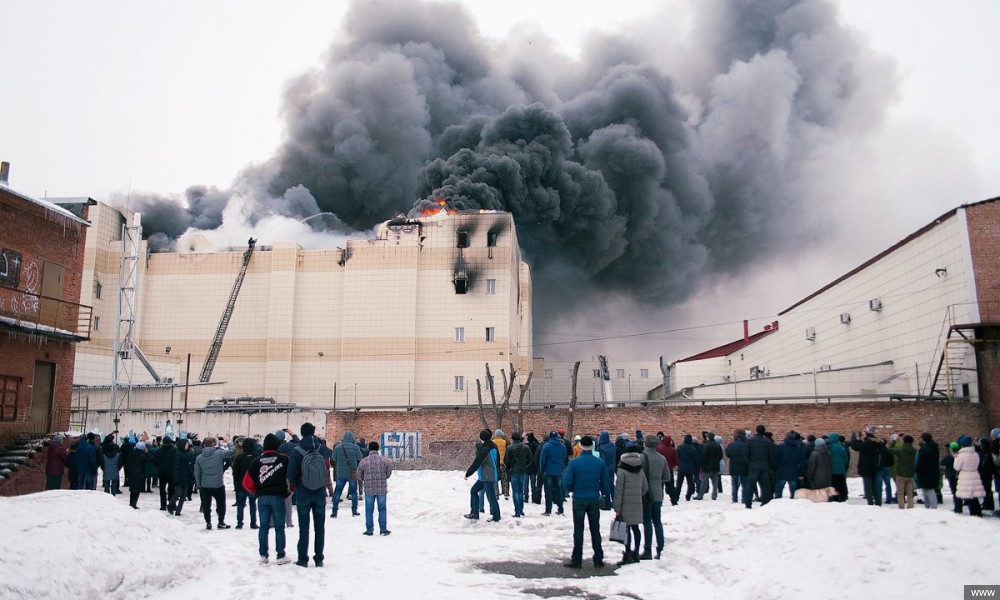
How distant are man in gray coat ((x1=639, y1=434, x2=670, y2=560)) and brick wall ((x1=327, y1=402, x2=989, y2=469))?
17603mm

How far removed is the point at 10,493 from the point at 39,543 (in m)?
15.0

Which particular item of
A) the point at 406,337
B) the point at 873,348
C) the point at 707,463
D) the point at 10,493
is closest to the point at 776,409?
the point at 873,348

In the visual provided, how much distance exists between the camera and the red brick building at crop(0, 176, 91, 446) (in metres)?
21.0

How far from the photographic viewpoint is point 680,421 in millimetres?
29047

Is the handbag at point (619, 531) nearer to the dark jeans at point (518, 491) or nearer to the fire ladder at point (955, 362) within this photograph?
the dark jeans at point (518, 491)

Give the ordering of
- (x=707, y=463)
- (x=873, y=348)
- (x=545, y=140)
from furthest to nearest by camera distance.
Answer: (x=545, y=140) < (x=873, y=348) < (x=707, y=463)

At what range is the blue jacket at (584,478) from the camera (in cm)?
1020

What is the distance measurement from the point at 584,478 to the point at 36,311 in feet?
63.5

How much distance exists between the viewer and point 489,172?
1917 inches

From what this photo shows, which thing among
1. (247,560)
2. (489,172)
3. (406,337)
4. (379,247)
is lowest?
(247,560)

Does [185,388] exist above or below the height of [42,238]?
below

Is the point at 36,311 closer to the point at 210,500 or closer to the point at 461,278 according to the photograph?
the point at 210,500

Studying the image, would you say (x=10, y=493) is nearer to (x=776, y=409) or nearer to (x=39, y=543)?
(x=39, y=543)

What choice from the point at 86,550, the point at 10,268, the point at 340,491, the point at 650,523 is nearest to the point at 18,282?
the point at 10,268
